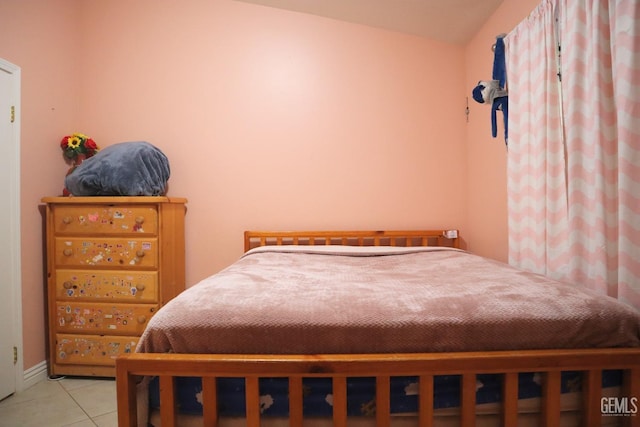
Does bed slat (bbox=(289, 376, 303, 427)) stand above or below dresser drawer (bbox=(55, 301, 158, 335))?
above

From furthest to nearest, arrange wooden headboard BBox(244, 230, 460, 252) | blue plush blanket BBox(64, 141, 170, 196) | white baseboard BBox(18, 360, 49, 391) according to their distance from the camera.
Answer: wooden headboard BBox(244, 230, 460, 252)
blue plush blanket BBox(64, 141, 170, 196)
white baseboard BBox(18, 360, 49, 391)

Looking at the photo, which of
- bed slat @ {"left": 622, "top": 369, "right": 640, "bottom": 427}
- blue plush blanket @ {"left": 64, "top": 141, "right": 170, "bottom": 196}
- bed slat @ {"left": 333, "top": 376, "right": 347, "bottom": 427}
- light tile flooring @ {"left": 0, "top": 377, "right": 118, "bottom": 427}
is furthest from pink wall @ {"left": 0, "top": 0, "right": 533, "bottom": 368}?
bed slat @ {"left": 333, "top": 376, "right": 347, "bottom": 427}

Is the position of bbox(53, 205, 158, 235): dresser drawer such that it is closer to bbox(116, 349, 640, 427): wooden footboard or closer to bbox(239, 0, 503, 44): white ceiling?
bbox(116, 349, 640, 427): wooden footboard

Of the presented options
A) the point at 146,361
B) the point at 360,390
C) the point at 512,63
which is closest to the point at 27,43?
the point at 146,361

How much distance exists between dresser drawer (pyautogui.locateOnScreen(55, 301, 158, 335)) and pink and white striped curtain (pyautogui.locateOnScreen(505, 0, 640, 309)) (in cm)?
223

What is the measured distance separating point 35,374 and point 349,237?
216 cm

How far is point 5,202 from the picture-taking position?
1.68 meters

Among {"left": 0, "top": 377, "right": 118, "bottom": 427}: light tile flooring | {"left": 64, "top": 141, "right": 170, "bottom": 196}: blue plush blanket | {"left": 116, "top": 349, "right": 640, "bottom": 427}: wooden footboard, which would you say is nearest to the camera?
{"left": 116, "top": 349, "right": 640, "bottom": 427}: wooden footboard

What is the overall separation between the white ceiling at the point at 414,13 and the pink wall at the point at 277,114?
0.26 feet

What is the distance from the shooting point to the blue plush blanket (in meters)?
1.90

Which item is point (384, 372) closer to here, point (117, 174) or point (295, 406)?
point (295, 406)

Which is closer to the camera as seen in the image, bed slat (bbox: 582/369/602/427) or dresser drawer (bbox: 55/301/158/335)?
bed slat (bbox: 582/369/602/427)

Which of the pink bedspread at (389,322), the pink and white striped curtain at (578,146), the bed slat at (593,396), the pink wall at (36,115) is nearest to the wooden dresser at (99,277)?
the pink wall at (36,115)

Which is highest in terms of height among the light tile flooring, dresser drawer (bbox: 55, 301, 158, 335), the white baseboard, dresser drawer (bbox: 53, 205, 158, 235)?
dresser drawer (bbox: 53, 205, 158, 235)
